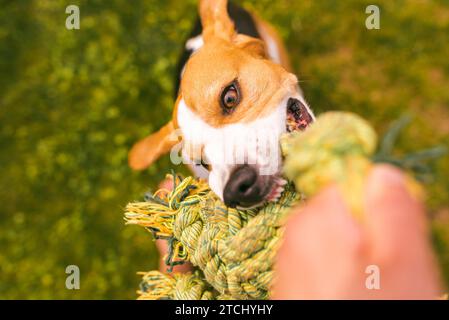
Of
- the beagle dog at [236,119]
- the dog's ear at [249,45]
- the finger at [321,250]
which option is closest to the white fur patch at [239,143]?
the beagle dog at [236,119]

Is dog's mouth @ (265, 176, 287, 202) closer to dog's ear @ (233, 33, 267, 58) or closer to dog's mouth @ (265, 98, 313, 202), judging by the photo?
dog's mouth @ (265, 98, 313, 202)

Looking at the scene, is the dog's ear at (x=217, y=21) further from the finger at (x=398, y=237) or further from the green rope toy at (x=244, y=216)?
the finger at (x=398, y=237)

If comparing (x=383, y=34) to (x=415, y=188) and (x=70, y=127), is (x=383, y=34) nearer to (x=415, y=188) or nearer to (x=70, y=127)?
(x=70, y=127)

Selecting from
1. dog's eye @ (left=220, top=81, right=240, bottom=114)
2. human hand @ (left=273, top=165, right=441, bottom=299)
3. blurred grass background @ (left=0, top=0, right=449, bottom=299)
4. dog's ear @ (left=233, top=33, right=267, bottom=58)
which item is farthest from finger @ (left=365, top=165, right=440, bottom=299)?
blurred grass background @ (left=0, top=0, right=449, bottom=299)

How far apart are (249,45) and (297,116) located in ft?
1.57

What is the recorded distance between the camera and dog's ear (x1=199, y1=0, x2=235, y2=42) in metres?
1.92

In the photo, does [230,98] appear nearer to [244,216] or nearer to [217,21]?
[244,216]

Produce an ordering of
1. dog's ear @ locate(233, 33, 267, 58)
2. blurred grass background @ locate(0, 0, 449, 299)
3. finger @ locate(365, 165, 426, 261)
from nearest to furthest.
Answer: finger @ locate(365, 165, 426, 261) → dog's ear @ locate(233, 33, 267, 58) → blurred grass background @ locate(0, 0, 449, 299)

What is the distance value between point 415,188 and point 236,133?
754 millimetres

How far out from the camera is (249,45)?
188 cm

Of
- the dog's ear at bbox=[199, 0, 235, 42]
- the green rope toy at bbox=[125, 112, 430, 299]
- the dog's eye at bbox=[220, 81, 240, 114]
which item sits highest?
the dog's ear at bbox=[199, 0, 235, 42]

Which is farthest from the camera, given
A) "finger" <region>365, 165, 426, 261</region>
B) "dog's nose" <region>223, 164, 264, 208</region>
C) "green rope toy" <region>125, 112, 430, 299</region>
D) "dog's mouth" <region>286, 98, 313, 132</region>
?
"dog's mouth" <region>286, 98, 313, 132</region>

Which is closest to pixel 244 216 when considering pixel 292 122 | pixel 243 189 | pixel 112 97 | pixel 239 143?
pixel 243 189

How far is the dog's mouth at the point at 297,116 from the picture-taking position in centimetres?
148
